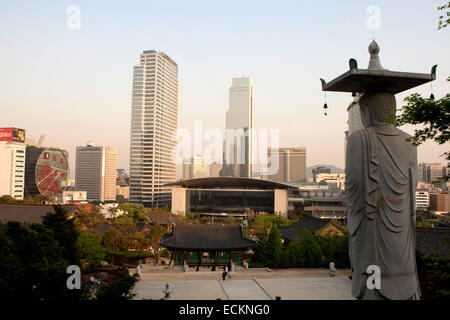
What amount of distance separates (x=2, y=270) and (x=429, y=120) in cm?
1342

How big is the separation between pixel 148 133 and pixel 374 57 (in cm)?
11305

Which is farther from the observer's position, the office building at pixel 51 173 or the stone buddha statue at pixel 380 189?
the office building at pixel 51 173

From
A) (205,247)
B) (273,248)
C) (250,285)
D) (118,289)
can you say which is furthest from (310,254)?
(118,289)

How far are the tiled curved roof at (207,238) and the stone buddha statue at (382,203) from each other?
768 inches

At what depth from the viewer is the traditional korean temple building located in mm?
30297

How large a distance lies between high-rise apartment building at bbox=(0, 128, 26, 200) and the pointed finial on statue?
10412 centimetres

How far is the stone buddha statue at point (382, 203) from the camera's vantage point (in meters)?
11.5

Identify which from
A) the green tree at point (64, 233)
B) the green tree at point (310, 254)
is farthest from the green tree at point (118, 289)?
the green tree at point (310, 254)

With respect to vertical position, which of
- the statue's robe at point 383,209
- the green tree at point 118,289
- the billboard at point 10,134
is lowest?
the green tree at point 118,289

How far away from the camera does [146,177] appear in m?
119

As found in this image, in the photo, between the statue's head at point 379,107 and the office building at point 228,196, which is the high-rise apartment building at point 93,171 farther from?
the statue's head at point 379,107

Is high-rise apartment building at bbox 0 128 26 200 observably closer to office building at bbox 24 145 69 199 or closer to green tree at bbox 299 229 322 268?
office building at bbox 24 145 69 199
